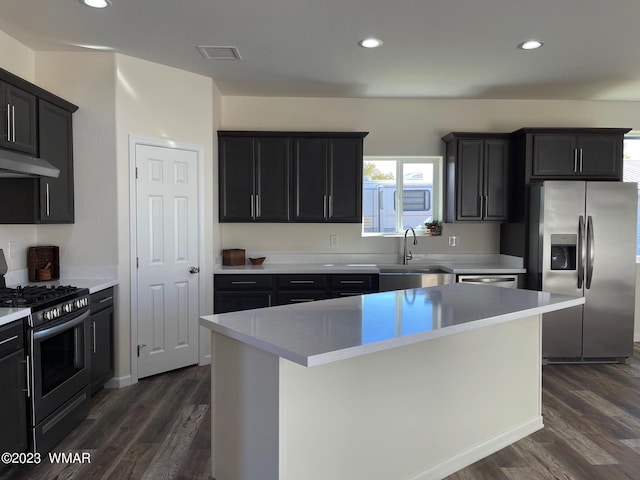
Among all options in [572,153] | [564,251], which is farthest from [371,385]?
[572,153]

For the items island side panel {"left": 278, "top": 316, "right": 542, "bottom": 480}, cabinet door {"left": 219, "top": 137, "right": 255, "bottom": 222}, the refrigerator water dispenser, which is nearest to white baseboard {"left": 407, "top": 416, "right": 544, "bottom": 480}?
island side panel {"left": 278, "top": 316, "right": 542, "bottom": 480}

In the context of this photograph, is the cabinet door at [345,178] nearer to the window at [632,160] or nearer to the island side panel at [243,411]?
the island side panel at [243,411]

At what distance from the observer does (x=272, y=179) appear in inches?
192

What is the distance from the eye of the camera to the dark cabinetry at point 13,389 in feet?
7.67

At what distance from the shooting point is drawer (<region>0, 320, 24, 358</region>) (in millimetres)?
2328

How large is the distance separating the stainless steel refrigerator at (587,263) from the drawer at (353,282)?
5.20ft

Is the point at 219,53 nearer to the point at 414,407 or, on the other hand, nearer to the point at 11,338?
the point at 11,338

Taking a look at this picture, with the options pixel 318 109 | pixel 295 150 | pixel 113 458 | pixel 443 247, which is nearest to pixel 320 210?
pixel 295 150

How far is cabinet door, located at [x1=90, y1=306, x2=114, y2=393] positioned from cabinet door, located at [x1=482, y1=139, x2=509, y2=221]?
375 centimetres

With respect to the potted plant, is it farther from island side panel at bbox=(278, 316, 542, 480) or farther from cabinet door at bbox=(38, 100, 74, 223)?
cabinet door at bbox=(38, 100, 74, 223)

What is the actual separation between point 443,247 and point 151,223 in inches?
124

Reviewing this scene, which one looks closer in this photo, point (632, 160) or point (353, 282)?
point (353, 282)

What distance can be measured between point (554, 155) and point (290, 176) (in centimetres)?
269

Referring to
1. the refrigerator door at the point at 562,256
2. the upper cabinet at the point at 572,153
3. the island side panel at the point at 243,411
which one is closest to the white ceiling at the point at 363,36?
the upper cabinet at the point at 572,153
